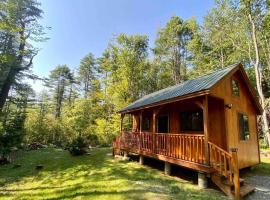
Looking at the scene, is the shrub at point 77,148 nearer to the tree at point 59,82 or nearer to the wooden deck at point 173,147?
the wooden deck at point 173,147

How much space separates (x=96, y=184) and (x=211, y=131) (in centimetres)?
518

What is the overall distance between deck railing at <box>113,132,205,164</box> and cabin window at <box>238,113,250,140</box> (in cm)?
337

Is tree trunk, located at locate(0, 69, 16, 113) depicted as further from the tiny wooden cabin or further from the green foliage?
the tiny wooden cabin

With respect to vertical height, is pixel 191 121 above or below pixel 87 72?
below

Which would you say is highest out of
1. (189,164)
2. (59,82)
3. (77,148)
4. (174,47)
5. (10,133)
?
(174,47)

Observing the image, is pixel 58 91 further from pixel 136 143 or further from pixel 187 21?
pixel 136 143

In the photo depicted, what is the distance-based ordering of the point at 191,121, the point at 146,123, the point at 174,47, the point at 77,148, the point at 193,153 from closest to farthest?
1. the point at 193,153
2. the point at 191,121
3. the point at 77,148
4. the point at 146,123
5. the point at 174,47

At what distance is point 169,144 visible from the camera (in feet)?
27.6

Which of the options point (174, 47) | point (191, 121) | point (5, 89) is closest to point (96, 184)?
point (191, 121)

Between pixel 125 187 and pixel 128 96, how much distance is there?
16.5 m

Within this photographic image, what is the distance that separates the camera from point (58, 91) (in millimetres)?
38594

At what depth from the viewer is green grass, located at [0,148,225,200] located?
6.25 metres

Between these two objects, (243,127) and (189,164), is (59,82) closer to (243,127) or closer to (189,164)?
(243,127)

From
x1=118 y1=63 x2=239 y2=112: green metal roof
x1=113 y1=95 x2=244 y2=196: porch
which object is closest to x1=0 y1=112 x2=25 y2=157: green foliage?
x1=113 y1=95 x2=244 y2=196: porch
